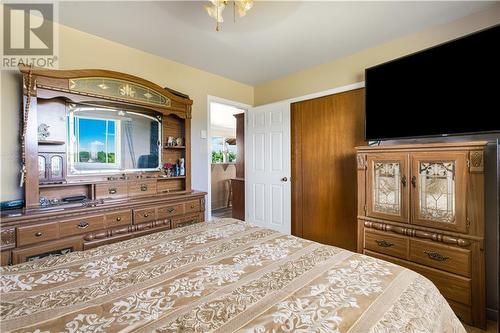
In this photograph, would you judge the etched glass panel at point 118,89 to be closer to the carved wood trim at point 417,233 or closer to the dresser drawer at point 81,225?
the dresser drawer at point 81,225

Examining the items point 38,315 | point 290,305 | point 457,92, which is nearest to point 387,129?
point 457,92

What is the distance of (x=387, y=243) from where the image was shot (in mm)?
2119

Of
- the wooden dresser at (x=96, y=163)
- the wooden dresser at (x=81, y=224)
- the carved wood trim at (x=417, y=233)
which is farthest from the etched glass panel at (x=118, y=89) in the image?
the carved wood trim at (x=417, y=233)

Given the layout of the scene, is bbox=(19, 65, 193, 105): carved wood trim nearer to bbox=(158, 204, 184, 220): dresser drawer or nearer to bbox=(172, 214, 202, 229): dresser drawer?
bbox=(158, 204, 184, 220): dresser drawer

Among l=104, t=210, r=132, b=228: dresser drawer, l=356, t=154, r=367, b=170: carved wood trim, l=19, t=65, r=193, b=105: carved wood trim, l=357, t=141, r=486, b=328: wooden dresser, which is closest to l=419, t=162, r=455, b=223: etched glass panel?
l=357, t=141, r=486, b=328: wooden dresser

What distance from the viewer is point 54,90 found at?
1.97m

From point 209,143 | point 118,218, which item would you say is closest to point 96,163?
point 118,218

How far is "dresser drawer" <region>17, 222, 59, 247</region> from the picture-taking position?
167 cm

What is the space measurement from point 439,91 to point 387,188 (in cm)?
93

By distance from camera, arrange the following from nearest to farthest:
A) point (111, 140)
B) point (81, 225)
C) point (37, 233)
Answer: point (37, 233) < point (81, 225) < point (111, 140)

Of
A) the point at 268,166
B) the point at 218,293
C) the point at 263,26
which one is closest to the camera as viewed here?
the point at 218,293

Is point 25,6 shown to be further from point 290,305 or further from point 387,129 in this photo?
point 387,129

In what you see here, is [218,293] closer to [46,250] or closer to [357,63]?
[46,250]

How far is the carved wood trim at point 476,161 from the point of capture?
5.49 feet
